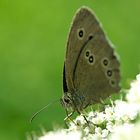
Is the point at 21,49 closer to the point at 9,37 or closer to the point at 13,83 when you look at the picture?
the point at 9,37

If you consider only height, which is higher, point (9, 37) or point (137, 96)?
point (9, 37)

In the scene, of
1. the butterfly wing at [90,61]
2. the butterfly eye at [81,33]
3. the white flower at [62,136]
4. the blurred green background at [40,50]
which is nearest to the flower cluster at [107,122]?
the white flower at [62,136]

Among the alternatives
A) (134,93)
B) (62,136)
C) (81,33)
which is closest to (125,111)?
(134,93)

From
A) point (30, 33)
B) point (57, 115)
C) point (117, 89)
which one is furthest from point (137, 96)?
point (30, 33)

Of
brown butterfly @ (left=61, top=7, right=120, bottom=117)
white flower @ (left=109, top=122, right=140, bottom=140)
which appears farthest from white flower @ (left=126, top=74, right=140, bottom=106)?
brown butterfly @ (left=61, top=7, right=120, bottom=117)

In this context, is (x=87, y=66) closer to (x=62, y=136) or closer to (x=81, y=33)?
(x=81, y=33)

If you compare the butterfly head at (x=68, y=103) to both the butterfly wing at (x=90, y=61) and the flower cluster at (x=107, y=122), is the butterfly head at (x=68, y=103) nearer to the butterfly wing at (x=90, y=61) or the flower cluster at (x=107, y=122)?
the butterfly wing at (x=90, y=61)

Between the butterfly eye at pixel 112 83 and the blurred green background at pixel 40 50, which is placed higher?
the blurred green background at pixel 40 50

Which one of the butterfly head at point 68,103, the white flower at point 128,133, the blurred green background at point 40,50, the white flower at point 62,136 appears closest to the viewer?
the white flower at point 128,133
